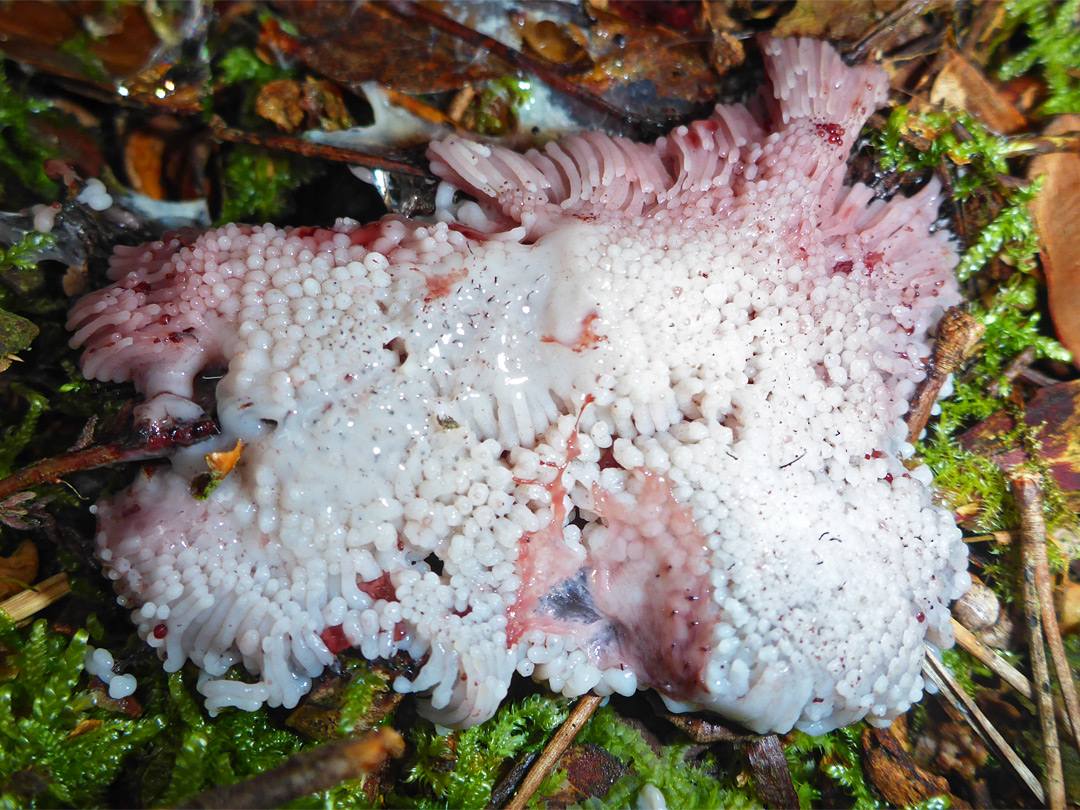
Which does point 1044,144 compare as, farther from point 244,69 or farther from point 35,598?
point 35,598

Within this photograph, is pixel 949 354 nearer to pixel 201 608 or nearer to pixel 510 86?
pixel 510 86

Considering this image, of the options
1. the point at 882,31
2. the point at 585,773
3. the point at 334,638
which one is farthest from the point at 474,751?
the point at 882,31

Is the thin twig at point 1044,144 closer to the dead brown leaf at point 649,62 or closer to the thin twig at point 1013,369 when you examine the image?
the thin twig at point 1013,369

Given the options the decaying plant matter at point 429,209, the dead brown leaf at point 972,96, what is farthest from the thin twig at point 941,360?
the dead brown leaf at point 972,96

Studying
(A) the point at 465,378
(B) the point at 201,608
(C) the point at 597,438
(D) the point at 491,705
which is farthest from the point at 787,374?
(B) the point at 201,608

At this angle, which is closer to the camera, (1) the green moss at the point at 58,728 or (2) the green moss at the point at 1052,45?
(1) the green moss at the point at 58,728
